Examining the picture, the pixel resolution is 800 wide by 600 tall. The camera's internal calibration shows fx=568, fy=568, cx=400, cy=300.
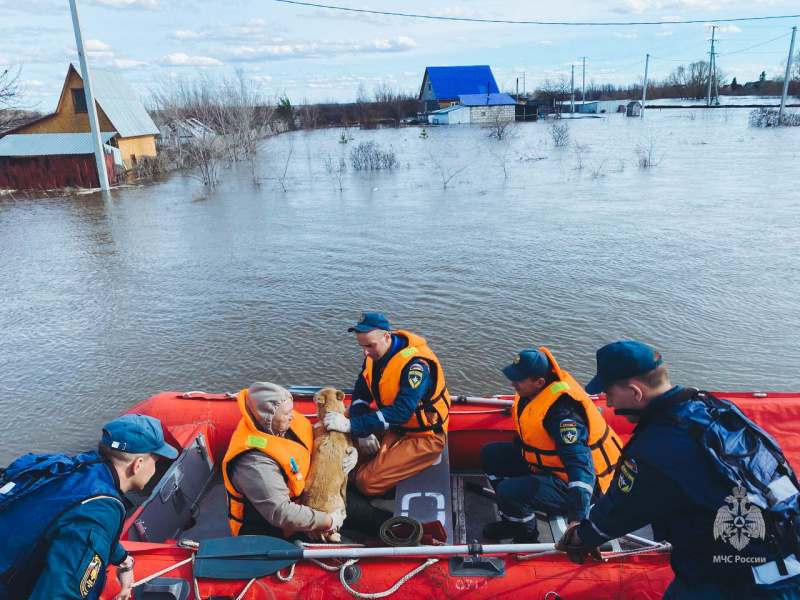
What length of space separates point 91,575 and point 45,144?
69.0ft

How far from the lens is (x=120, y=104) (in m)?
22.5

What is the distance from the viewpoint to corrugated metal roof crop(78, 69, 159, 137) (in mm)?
20766

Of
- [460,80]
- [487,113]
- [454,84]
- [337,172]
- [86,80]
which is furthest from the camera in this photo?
[460,80]

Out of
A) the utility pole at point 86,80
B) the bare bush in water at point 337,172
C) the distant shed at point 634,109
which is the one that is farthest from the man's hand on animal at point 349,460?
the distant shed at point 634,109

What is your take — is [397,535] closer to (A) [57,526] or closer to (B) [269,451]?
(B) [269,451]

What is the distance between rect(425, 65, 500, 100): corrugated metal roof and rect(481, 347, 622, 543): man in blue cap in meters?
53.3

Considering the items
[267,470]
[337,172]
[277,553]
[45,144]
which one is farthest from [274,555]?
[45,144]

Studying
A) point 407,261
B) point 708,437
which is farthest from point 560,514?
point 407,261

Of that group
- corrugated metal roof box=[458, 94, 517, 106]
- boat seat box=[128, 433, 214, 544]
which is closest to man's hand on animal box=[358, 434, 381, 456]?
boat seat box=[128, 433, 214, 544]

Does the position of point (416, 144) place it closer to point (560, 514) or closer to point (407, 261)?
point (407, 261)

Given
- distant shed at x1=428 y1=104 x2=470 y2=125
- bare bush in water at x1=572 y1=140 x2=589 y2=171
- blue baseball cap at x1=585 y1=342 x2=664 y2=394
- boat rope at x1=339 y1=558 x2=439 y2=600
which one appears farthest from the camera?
distant shed at x1=428 y1=104 x2=470 y2=125

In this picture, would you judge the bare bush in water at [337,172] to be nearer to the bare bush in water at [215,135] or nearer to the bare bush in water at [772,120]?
the bare bush in water at [215,135]

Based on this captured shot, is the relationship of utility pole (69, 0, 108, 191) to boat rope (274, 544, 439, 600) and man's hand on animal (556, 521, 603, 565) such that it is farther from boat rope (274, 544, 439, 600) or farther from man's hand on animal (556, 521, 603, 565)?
man's hand on animal (556, 521, 603, 565)

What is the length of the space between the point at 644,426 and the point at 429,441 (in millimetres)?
1475
